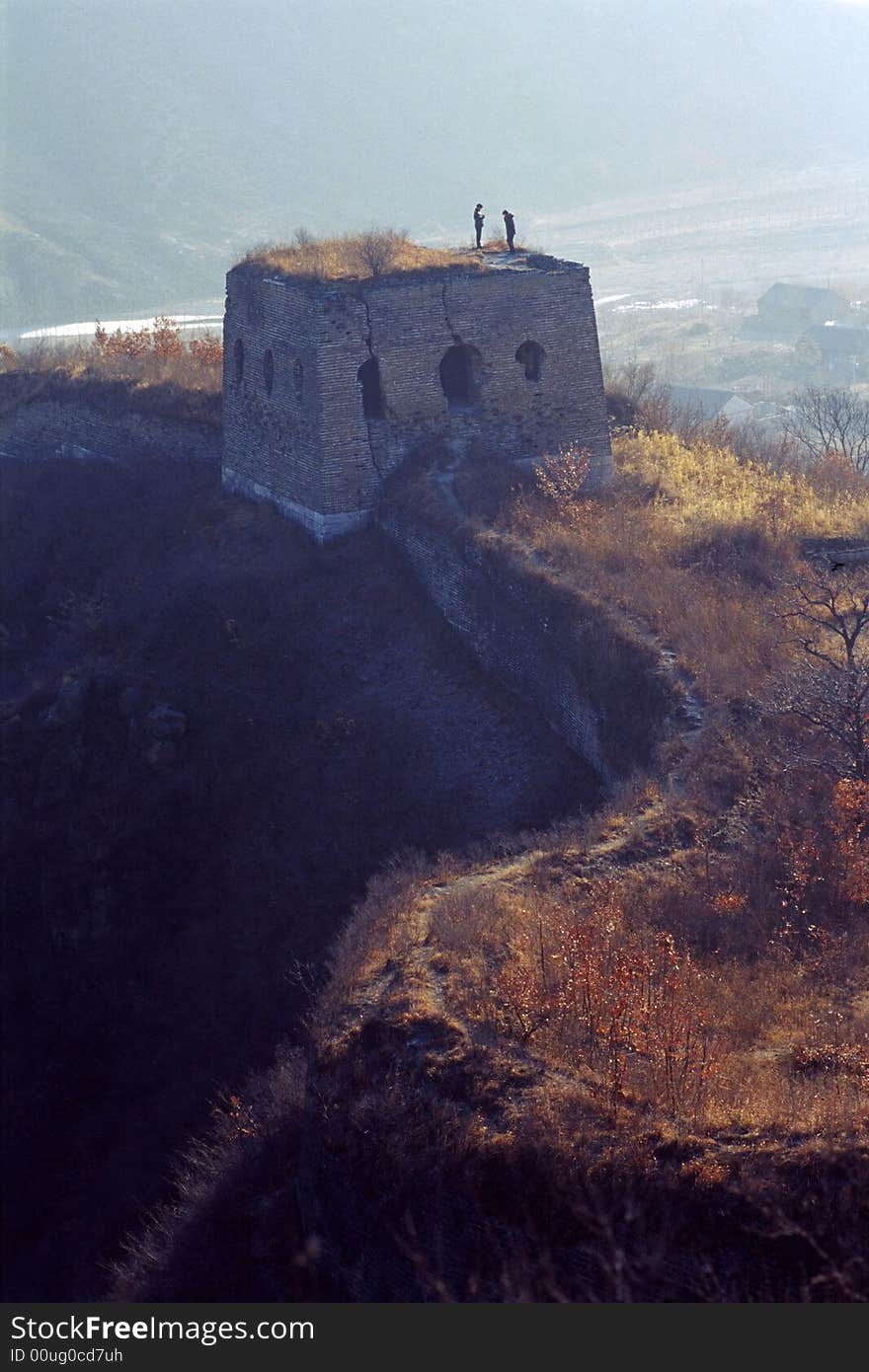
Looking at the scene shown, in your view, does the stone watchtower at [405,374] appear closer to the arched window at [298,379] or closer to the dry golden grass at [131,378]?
the arched window at [298,379]

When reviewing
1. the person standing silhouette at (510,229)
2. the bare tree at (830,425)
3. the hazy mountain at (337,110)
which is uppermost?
the hazy mountain at (337,110)

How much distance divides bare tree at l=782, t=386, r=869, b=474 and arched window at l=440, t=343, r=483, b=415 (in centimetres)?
855

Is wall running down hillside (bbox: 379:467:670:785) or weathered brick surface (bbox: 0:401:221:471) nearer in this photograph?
wall running down hillside (bbox: 379:467:670:785)

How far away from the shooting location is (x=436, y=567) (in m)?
16.1

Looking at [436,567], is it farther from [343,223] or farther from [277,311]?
[343,223]

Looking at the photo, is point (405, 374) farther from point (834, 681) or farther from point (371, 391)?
point (834, 681)

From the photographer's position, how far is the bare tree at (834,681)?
33.1ft

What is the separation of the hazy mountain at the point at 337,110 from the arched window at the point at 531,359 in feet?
177

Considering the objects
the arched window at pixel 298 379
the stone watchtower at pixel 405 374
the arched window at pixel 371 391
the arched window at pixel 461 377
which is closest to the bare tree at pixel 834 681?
the stone watchtower at pixel 405 374

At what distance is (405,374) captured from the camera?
55.9 ft

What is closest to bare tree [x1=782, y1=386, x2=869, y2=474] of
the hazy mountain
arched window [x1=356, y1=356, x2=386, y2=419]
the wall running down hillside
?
arched window [x1=356, y1=356, x2=386, y2=419]

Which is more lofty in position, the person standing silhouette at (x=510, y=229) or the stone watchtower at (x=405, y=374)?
the person standing silhouette at (x=510, y=229)

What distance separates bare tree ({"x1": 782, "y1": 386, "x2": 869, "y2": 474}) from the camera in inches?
→ 1067

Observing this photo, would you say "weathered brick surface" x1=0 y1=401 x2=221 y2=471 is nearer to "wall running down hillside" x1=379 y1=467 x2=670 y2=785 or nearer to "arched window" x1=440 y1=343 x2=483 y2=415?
"arched window" x1=440 y1=343 x2=483 y2=415
